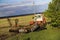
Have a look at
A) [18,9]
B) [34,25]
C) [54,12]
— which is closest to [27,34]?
[34,25]

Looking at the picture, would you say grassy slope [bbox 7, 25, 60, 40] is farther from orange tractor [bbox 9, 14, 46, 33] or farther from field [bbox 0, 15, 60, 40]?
orange tractor [bbox 9, 14, 46, 33]

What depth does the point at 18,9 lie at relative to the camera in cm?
1086

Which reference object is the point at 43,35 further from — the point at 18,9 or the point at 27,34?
the point at 18,9

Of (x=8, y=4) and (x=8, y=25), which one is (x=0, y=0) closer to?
(x=8, y=4)

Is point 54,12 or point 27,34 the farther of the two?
point 54,12

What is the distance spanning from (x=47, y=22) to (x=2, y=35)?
2.45 meters

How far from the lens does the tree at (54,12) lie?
37.8 feet

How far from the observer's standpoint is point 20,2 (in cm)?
1091

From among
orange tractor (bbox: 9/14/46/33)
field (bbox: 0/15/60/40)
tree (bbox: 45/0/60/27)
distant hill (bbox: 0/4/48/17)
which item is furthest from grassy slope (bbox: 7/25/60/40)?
distant hill (bbox: 0/4/48/17)

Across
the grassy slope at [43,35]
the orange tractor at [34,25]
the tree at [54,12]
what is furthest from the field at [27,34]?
the tree at [54,12]

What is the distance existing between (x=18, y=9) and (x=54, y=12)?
1.92 m

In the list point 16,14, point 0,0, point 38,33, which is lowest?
point 38,33

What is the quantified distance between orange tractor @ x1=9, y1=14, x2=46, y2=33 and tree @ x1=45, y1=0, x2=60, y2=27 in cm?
46

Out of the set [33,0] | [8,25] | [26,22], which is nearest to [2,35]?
[8,25]
